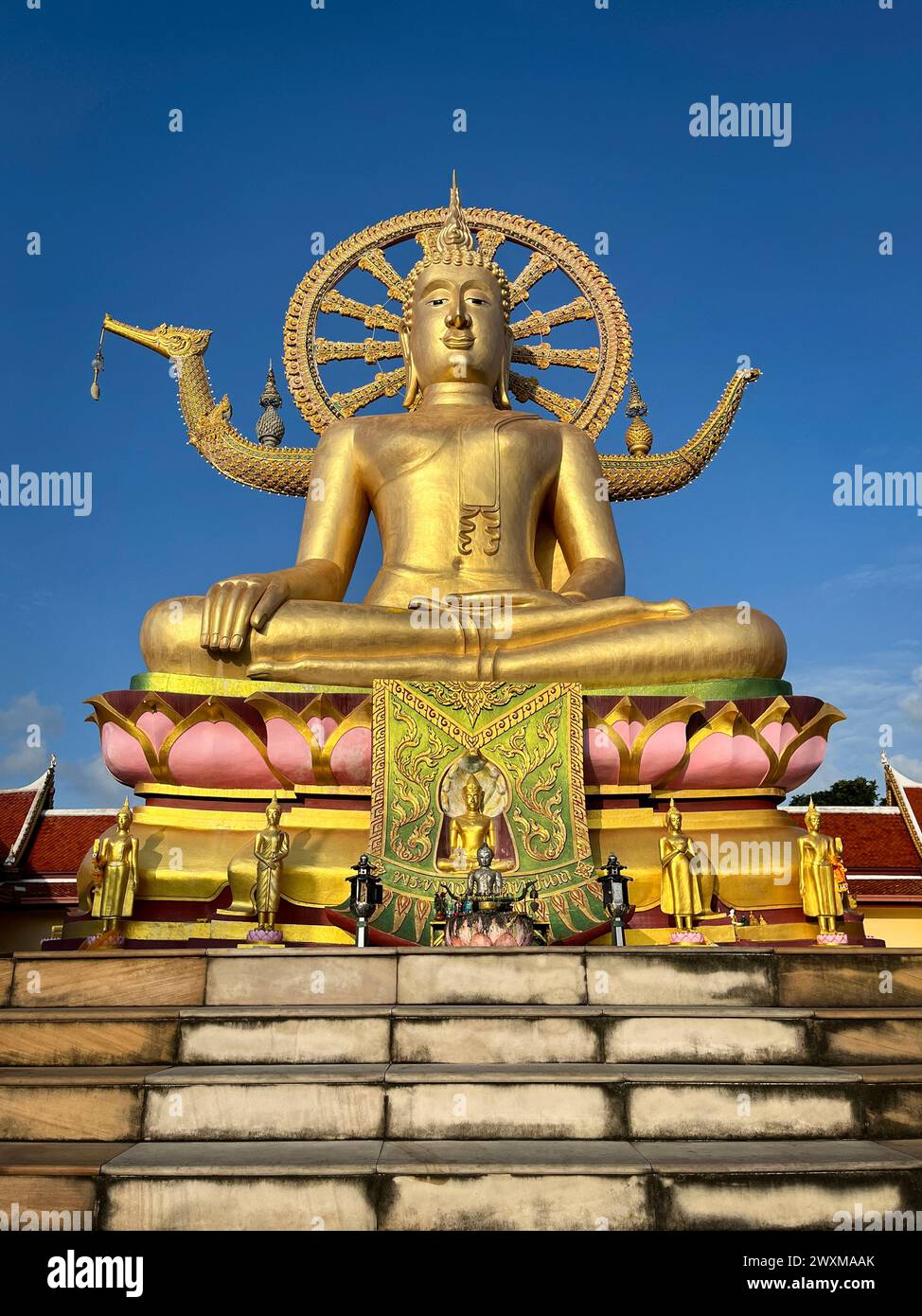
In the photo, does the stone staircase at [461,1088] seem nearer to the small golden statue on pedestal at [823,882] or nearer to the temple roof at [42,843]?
the small golden statue on pedestal at [823,882]

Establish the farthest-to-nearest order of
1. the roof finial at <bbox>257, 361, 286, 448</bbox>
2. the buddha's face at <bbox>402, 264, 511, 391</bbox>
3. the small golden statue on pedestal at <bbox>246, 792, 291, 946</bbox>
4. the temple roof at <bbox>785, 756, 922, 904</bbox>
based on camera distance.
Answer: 1. the roof finial at <bbox>257, 361, 286, 448</bbox>
2. the temple roof at <bbox>785, 756, 922, 904</bbox>
3. the buddha's face at <bbox>402, 264, 511, 391</bbox>
4. the small golden statue on pedestal at <bbox>246, 792, 291, 946</bbox>

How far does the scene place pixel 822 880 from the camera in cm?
736

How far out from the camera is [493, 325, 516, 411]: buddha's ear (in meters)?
11.0

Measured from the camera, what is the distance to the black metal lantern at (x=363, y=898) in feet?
20.6

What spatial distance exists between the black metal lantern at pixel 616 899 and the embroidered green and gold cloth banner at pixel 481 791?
0.96ft

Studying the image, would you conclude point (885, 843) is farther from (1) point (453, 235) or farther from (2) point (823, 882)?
(1) point (453, 235)

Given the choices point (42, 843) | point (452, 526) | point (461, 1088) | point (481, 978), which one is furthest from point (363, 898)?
point (42, 843)

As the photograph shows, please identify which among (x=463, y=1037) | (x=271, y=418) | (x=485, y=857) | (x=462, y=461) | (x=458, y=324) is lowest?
(x=463, y=1037)

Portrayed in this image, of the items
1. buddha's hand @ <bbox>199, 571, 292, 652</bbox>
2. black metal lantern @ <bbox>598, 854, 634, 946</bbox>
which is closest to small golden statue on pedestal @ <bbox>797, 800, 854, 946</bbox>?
black metal lantern @ <bbox>598, 854, 634, 946</bbox>

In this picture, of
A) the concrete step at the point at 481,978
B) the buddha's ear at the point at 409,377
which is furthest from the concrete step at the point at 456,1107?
the buddha's ear at the point at 409,377

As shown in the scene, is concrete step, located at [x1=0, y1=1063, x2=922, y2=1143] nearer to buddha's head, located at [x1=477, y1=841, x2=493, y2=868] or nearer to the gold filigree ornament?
buddha's head, located at [x1=477, y1=841, x2=493, y2=868]

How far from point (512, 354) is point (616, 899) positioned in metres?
6.95

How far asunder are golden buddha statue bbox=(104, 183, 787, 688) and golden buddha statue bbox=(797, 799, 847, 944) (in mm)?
1438
